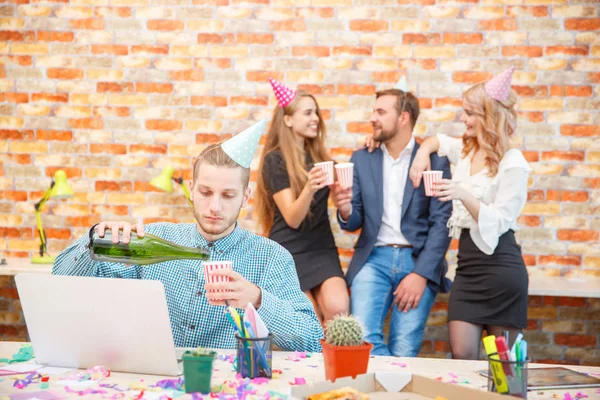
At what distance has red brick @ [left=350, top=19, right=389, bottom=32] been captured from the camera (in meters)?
3.86

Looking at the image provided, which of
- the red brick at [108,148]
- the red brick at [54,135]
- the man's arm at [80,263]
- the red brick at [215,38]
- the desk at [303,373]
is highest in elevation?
the red brick at [215,38]

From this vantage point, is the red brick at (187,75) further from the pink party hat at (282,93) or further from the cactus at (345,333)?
the cactus at (345,333)

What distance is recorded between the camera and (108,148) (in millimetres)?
4059

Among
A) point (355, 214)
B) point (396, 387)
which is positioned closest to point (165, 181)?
point (355, 214)

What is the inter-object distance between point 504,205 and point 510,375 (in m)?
1.78

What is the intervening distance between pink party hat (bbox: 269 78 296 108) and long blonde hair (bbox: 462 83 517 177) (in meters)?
0.90

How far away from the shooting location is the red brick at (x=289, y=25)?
153 inches

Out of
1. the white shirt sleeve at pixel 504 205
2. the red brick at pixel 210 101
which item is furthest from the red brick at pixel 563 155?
the red brick at pixel 210 101

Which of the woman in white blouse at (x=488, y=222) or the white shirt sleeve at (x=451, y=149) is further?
the white shirt sleeve at (x=451, y=149)

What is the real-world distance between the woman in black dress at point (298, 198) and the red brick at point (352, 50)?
400 mm

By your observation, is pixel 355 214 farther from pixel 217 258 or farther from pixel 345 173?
pixel 217 258

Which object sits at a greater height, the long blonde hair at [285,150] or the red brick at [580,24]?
the red brick at [580,24]

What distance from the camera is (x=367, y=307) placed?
3.49 meters

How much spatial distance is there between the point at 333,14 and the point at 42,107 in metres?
1.81
